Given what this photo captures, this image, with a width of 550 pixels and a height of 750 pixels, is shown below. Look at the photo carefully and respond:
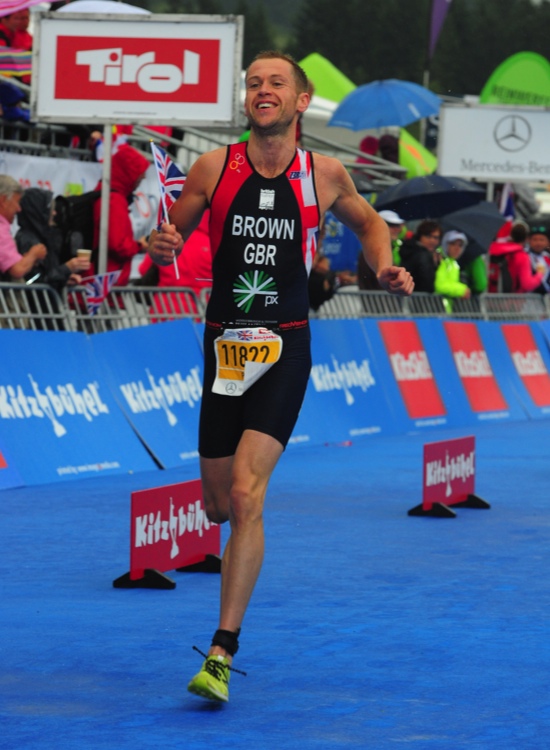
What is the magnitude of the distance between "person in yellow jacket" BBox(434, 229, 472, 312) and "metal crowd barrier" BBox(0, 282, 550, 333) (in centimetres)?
19

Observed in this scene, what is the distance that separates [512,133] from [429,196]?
9.80 feet

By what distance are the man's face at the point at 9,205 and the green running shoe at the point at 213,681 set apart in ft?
23.5

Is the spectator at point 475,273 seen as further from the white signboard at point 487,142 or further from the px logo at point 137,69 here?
the px logo at point 137,69

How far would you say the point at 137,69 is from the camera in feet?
42.5

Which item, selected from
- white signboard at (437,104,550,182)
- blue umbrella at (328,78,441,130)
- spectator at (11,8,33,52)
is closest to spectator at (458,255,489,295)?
white signboard at (437,104,550,182)

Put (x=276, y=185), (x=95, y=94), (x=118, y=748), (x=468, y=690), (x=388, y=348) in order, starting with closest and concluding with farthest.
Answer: (x=118, y=748) → (x=468, y=690) → (x=276, y=185) → (x=95, y=94) → (x=388, y=348)

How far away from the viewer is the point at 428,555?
28.2ft

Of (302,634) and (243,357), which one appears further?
(302,634)

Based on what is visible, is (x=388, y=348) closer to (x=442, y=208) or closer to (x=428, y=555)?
(x=442, y=208)

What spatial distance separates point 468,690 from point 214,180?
6.88ft

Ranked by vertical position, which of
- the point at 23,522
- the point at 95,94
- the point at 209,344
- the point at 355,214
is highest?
the point at 95,94

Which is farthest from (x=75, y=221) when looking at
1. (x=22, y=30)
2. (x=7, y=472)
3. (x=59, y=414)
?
(x=7, y=472)

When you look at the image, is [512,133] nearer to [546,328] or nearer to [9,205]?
[546,328]

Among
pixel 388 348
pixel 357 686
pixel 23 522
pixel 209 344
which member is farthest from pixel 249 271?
pixel 388 348
